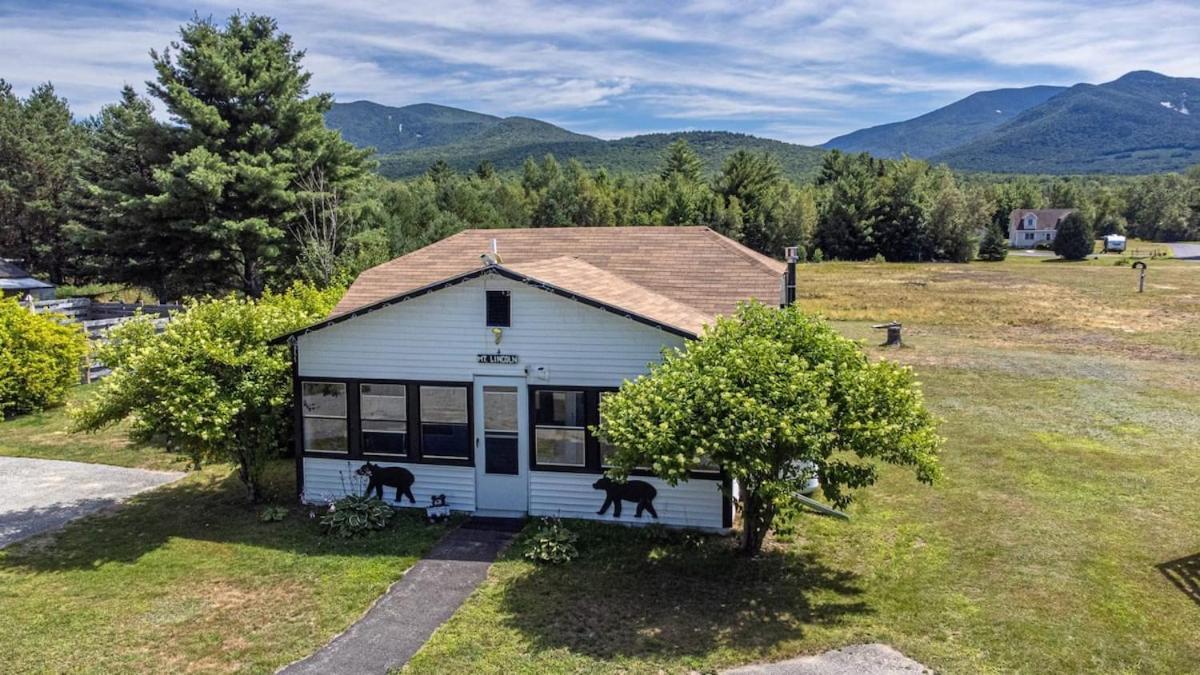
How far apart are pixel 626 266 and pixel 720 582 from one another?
847cm

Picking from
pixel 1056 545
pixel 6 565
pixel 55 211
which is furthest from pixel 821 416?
pixel 55 211

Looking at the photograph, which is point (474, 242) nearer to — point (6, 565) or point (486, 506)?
point (486, 506)

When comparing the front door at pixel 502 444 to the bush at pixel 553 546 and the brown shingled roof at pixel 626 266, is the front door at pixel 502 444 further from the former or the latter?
the brown shingled roof at pixel 626 266

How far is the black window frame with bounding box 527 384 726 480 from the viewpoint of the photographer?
1105 cm

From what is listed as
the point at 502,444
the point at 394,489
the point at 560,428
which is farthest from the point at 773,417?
the point at 394,489

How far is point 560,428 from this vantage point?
11281 mm

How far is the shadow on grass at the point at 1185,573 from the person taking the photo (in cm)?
895

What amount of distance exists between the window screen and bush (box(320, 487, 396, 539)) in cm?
331

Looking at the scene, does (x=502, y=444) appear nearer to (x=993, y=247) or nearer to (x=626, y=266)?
(x=626, y=266)

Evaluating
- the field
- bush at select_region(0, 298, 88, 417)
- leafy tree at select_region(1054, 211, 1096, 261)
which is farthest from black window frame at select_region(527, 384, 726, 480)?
leafy tree at select_region(1054, 211, 1096, 261)

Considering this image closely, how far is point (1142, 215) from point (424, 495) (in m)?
115

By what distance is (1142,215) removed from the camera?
9812 cm

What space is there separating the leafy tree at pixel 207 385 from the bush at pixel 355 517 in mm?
1763

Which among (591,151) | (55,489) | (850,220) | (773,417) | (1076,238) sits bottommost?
(55,489)
